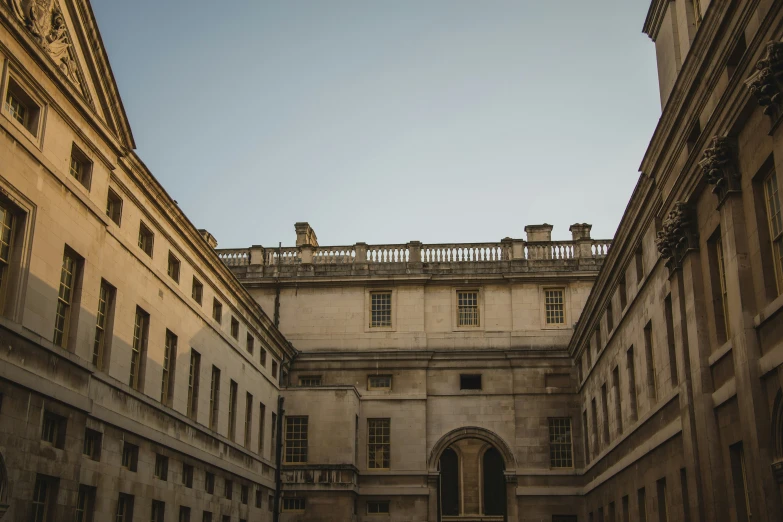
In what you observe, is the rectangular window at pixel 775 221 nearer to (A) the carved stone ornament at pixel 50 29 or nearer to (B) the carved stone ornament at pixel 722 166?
(B) the carved stone ornament at pixel 722 166

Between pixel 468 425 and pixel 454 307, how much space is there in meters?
5.89

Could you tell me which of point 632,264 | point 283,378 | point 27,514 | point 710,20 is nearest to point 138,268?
point 27,514

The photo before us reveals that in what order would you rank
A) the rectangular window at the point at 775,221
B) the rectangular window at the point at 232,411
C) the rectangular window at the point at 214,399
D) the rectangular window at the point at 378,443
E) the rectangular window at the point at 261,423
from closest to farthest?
1. the rectangular window at the point at 775,221
2. the rectangular window at the point at 214,399
3. the rectangular window at the point at 232,411
4. the rectangular window at the point at 261,423
5. the rectangular window at the point at 378,443

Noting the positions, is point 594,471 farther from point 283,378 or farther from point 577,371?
point 283,378

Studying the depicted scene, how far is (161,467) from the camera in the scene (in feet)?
87.2

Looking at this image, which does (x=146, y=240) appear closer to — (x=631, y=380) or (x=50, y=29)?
(x=50, y=29)

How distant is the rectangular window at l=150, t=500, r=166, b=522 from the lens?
26.1m

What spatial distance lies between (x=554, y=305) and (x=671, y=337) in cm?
2195

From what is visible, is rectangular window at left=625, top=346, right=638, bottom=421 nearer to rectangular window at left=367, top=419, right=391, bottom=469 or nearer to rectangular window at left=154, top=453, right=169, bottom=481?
rectangular window at left=154, top=453, right=169, bottom=481

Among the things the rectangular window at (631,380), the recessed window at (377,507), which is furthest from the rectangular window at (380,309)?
the rectangular window at (631,380)

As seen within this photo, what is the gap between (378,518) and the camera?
41.6 meters

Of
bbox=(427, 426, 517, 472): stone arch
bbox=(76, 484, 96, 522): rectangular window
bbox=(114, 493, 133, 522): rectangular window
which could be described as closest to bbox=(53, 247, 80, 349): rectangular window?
bbox=(76, 484, 96, 522): rectangular window

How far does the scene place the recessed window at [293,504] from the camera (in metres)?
39.9

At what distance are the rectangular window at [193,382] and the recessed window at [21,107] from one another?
11968 millimetres
